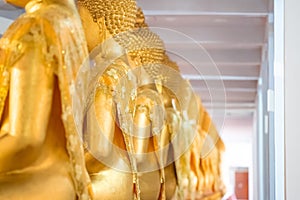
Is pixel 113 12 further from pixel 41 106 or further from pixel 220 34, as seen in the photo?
pixel 220 34

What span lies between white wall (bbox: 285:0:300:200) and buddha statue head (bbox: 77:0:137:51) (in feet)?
2.25

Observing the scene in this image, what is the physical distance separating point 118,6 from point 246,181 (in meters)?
1.96

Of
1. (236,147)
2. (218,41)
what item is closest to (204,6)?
(218,41)

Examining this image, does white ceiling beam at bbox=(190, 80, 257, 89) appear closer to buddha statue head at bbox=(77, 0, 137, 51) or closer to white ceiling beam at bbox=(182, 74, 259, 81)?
white ceiling beam at bbox=(182, 74, 259, 81)

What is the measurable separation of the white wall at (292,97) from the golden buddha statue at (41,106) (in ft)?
3.38

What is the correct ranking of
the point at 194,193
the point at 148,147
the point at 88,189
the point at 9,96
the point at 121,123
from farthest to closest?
the point at 194,193, the point at 148,147, the point at 121,123, the point at 88,189, the point at 9,96

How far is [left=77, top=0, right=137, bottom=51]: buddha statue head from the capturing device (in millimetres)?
1321

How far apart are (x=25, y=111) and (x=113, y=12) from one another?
0.51 meters

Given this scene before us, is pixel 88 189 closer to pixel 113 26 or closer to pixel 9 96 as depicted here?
pixel 9 96

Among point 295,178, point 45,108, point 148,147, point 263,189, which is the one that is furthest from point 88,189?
point 263,189

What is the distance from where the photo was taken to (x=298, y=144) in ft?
6.32

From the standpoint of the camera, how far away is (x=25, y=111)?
3.04 feet

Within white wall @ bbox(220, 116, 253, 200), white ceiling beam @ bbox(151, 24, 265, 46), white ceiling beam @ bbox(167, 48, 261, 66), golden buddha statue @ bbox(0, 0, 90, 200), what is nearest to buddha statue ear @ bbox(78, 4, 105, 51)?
golden buddha statue @ bbox(0, 0, 90, 200)

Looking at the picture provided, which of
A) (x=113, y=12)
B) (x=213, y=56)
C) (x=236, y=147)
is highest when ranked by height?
(x=113, y=12)
